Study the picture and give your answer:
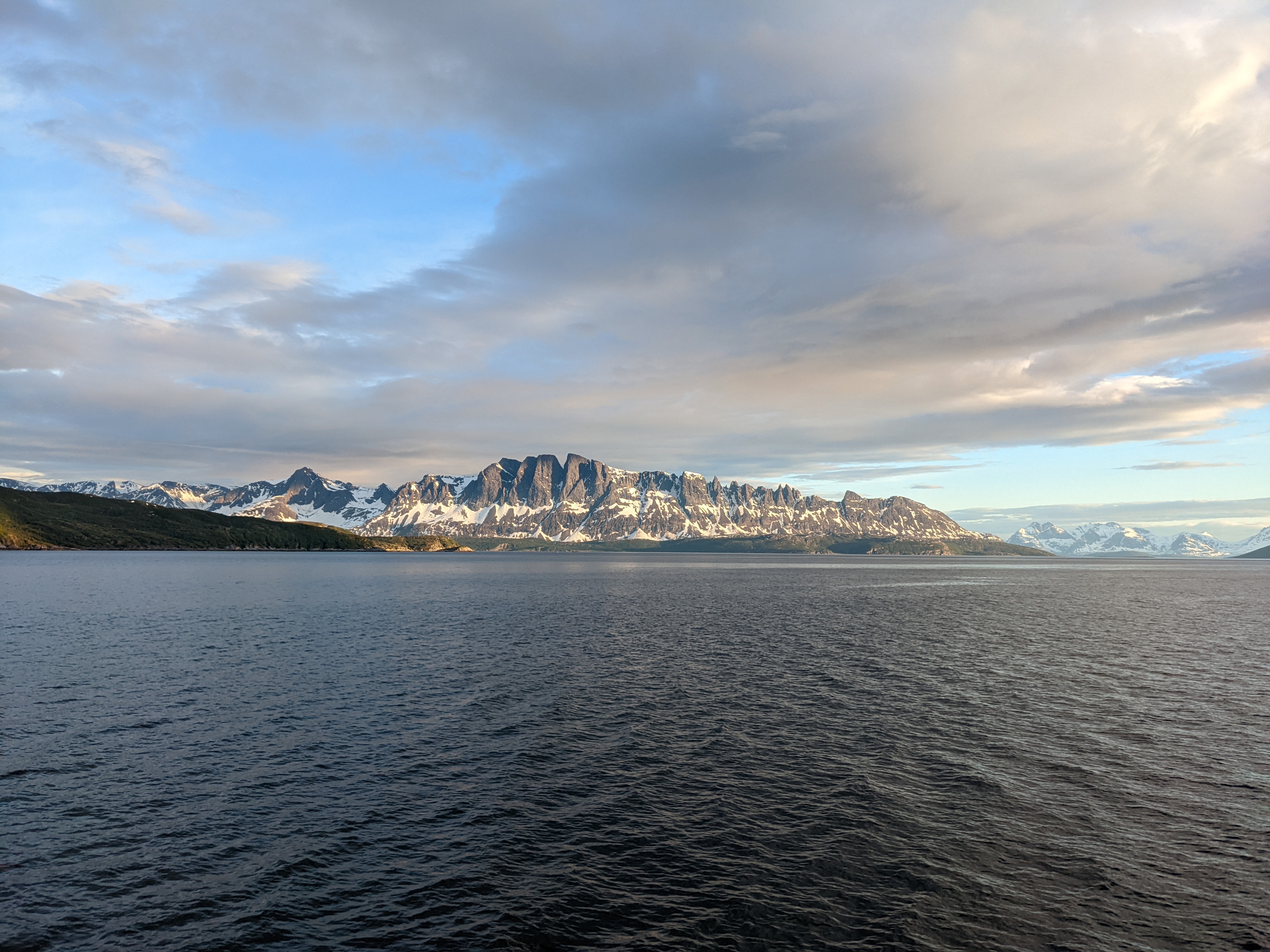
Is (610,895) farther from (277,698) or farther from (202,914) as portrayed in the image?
(277,698)

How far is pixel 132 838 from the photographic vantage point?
29.7 metres

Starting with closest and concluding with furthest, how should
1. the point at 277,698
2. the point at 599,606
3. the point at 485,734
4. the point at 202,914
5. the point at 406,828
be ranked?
1. the point at 202,914
2. the point at 406,828
3. the point at 485,734
4. the point at 277,698
5. the point at 599,606

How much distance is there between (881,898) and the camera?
82.1 ft

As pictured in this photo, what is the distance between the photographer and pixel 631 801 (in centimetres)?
3422

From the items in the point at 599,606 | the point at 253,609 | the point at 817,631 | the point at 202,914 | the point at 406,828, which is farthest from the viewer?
the point at 599,606

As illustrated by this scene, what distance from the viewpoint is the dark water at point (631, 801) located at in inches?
930

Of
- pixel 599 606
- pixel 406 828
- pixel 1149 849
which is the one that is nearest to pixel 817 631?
pixel 599 606

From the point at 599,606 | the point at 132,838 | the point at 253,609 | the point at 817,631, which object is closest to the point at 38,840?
the point at 132,838

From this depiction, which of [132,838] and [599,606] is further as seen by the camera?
[599,606]

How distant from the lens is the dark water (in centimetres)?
2361

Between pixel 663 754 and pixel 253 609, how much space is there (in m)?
110

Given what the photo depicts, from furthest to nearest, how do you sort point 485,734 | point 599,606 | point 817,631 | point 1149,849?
point 599,606
point 817,631
point 485,734
point 1149,849

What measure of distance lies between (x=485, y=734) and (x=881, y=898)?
28.6 metres

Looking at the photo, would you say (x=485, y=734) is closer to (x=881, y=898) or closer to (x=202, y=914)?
(x=202, y=914)
